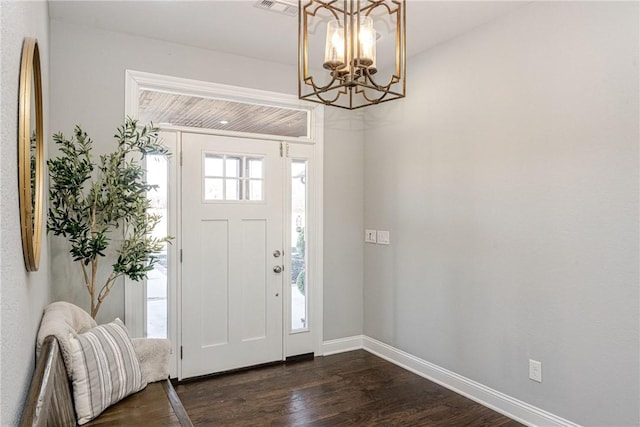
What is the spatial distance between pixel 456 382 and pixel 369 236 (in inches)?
61.3

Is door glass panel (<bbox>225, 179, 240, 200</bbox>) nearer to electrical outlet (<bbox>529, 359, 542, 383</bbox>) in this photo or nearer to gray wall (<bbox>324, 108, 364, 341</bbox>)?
gray wall (<bbox>324, 108, 364, 341</bbox>)

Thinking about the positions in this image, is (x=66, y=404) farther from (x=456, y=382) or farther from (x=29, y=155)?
(x=456, y=382)

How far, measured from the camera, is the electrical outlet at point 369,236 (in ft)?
13.4

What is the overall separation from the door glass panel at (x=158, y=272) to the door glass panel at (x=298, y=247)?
1144 millimetres

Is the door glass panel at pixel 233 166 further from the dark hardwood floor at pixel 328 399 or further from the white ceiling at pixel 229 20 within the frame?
the dark hardwood floor at pixel 328 399

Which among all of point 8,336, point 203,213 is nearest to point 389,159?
point 203,213

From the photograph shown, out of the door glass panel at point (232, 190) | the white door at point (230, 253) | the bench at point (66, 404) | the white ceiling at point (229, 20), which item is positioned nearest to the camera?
the bench at point (66, 404)

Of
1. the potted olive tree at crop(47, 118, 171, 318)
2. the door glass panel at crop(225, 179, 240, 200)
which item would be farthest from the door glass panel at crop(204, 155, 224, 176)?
the potted olive tree at crop(47, 118, 171, 318)

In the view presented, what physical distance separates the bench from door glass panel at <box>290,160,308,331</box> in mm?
1707

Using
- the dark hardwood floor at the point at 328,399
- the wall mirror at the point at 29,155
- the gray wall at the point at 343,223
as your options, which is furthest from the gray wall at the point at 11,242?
the gray wall at the point at 343,223

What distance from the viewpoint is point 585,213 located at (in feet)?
7.82

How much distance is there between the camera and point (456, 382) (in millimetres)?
3178

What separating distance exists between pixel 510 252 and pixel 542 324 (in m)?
0.49

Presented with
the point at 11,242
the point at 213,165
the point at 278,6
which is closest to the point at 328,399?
the point at 213,165
